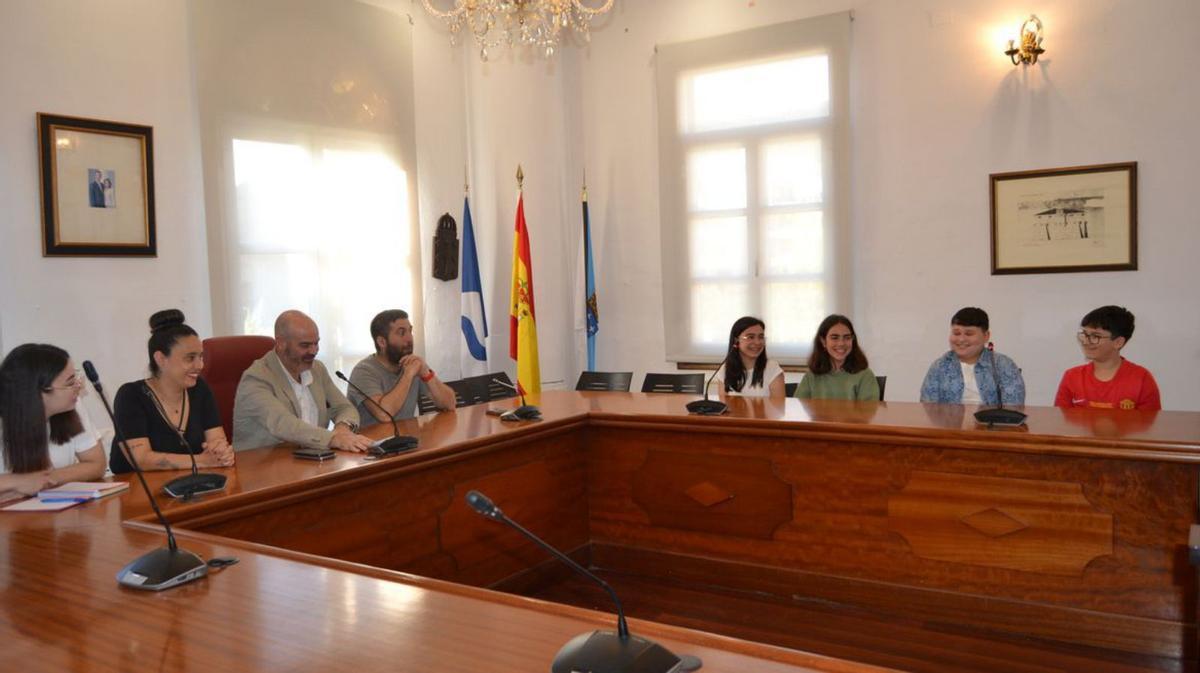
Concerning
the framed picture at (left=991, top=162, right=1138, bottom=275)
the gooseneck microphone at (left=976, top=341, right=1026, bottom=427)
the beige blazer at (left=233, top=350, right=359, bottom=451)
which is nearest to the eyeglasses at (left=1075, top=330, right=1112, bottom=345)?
the gooseneck microphone at (left=976, top=341, right=1026, bottom=427)

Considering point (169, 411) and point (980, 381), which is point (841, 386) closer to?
point (980, 381)

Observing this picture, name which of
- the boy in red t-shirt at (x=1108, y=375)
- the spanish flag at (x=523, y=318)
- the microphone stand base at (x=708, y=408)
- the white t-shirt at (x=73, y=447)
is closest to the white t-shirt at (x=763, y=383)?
the microphone stand base at (x=708, y=408)

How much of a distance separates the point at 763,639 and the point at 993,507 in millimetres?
848

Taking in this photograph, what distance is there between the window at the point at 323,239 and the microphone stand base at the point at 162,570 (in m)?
3.27

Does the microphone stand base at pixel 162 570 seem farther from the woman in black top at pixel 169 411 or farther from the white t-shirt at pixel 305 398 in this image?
the white t-shirt at pixel 305 398

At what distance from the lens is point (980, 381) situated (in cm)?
375

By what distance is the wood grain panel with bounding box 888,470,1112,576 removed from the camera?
2.76 meters

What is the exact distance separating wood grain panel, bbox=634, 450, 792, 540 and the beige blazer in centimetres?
120

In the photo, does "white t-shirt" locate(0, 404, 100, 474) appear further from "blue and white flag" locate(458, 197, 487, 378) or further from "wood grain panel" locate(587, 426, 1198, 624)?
"blue and white flag" locate(458, 197, 487, 378)

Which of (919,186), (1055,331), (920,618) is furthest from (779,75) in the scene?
(920,618)

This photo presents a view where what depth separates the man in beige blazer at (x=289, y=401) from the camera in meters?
3.07

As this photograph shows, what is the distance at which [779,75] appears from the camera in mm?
5766

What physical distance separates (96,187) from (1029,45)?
4787 millimetres

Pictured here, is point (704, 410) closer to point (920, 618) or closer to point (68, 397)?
point (920, 618)
